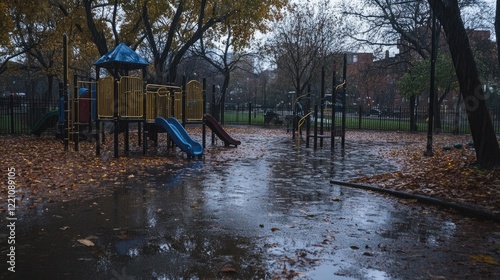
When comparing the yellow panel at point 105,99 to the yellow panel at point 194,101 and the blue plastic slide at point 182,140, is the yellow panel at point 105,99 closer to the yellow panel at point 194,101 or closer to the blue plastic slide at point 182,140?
the blue plastic slide at point 182,140

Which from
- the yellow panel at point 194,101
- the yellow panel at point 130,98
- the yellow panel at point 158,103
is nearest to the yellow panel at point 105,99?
the yellow panel at point 130,98

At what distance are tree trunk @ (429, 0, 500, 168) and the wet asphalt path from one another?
298cm

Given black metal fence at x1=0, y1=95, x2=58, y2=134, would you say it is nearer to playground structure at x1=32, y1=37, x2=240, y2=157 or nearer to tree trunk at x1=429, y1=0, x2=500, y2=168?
playground structure at x1=32, y1=37, x2=240, y2=157

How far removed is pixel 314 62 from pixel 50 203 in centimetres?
3031

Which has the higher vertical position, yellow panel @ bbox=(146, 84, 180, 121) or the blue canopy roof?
the blue canopy roof

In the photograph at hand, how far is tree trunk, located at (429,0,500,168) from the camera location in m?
8.69

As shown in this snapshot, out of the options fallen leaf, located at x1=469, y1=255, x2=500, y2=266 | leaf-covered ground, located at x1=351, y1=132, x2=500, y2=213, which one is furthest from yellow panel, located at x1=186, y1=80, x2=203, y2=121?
fallen leaf, located at x1=469, y1=255, x2=500, y2=266

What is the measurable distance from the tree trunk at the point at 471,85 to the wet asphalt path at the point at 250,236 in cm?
298

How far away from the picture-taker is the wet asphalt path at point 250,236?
390 cm

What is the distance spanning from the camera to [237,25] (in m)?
23.7

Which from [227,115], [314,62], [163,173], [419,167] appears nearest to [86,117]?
[163,173]

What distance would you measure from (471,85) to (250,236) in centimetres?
629

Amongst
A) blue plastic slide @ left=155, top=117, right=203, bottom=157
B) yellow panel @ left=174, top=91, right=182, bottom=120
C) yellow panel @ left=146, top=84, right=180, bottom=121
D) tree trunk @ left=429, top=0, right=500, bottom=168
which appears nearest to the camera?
tree trunk @ left=429, top=0, right=500, bottom=168

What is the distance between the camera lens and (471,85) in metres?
8.69
